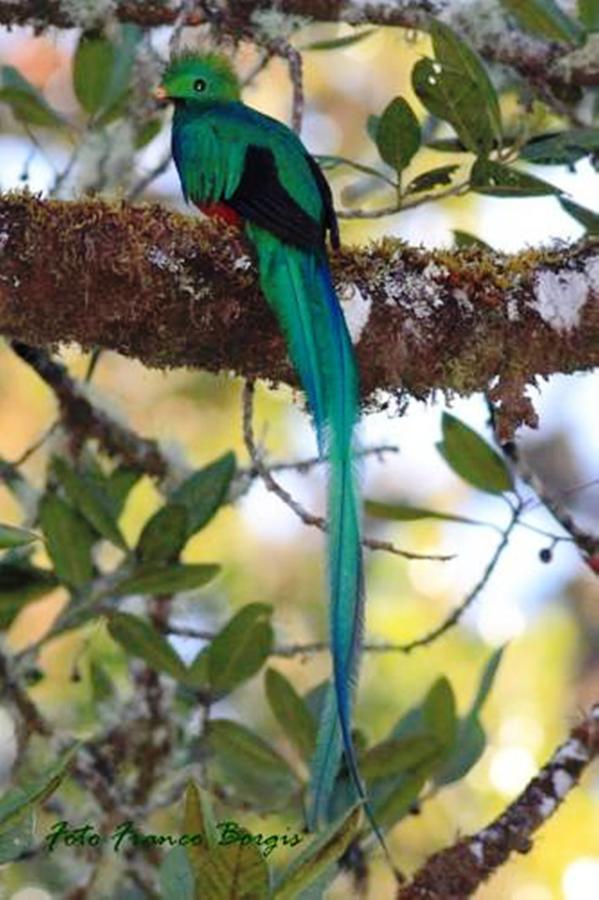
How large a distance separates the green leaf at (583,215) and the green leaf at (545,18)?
226 mm

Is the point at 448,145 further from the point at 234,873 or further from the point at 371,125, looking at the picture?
the point at 234,873

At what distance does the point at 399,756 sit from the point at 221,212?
94cm

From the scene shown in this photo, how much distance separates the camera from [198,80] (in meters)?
2.89

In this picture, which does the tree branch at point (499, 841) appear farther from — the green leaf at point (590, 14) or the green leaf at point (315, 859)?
the green leaf at point (590, 14)

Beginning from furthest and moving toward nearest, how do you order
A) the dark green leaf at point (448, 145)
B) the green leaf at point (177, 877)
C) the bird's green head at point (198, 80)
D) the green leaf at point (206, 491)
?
the green leaf at point (206, 491)
the dark green leaf at point (448, 145)
the bird's green head at point (198, 80)
the green leaf at point (177, 877)

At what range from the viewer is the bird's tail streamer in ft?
7.28

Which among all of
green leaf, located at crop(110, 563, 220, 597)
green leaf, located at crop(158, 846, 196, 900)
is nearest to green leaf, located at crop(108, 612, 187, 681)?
green leaf, located at crop(110, 563, 220, 597)

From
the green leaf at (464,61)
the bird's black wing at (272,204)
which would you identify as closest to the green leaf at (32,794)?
the bird's black wing at (272,204)

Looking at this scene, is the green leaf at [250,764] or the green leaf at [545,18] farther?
the green leaf at [250,764]

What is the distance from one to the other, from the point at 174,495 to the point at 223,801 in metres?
0.53

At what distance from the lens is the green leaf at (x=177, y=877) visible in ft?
6.51

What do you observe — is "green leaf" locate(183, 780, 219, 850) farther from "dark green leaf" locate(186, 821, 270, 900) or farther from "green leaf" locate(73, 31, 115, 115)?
"green leaf" locate(73, 31, 115, 115)

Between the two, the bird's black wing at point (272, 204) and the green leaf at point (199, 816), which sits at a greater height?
the bird's black wing at point (272, 204)

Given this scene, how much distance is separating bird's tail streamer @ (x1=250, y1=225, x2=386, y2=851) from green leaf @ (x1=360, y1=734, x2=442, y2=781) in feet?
2.28
